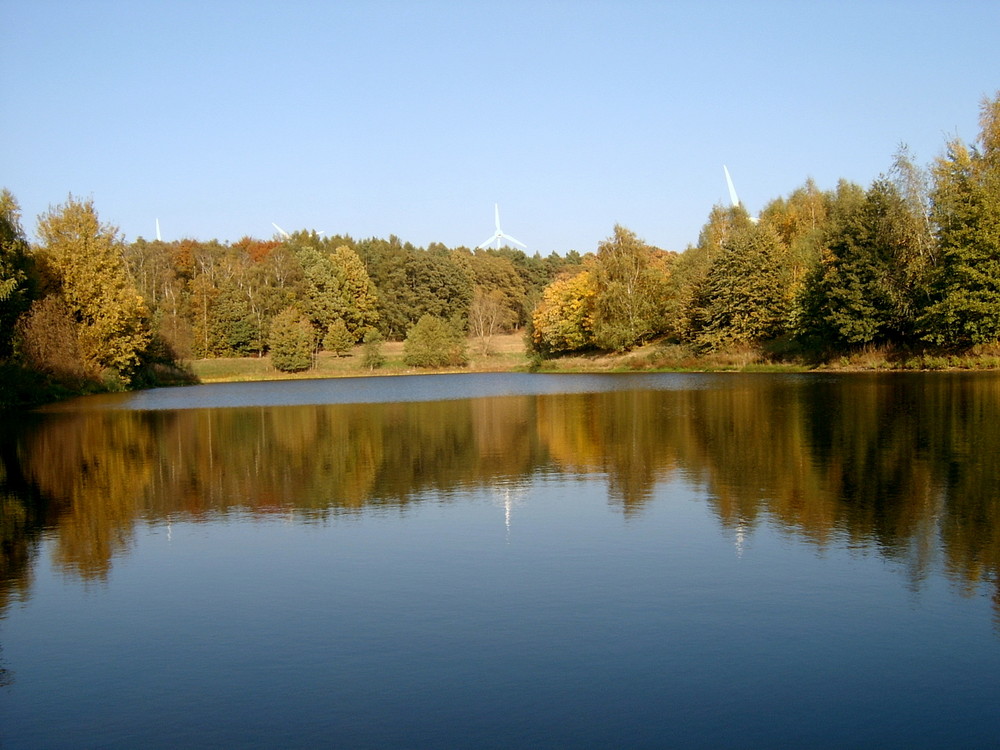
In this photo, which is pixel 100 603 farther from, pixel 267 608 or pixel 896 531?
pixel 896 531

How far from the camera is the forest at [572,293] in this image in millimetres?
46625

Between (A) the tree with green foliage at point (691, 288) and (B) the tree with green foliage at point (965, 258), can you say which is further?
(A) the tree with green foliage at point (691, 288)

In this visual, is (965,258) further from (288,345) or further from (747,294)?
(288,345)

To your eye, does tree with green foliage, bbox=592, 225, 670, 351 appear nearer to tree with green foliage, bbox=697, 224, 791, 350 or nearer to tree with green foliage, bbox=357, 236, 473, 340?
tree with green foliage, bbox=697, 224, 791, 350

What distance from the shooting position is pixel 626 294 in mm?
74188

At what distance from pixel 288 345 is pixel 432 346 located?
1275cm

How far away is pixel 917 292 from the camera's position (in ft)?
161

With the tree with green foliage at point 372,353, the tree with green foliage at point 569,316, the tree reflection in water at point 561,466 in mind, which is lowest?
the tree reflection in water at point 561,466

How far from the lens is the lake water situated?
6250 mm

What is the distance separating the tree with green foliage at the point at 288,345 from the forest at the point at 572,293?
13 centimetres

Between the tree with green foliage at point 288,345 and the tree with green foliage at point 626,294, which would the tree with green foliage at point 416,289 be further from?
the tree with green foliage at point 626,294

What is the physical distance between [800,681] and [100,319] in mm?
54267

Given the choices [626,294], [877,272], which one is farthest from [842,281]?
[626,294]

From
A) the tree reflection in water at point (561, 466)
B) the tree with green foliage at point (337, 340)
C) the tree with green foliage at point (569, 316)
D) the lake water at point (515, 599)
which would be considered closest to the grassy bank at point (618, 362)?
the tree with green foliage at point (337, 340)
